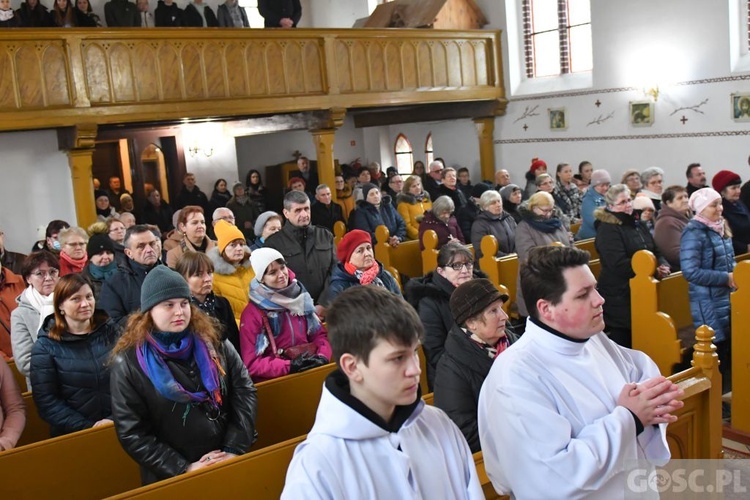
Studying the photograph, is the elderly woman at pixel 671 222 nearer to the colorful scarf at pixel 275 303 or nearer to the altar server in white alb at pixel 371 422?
the colorful scarf at pixel 275 303

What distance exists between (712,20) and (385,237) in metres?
5.67

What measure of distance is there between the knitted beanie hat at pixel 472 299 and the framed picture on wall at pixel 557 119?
10.3 m

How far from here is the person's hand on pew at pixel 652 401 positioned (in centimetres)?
231

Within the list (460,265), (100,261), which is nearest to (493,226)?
(460,265)

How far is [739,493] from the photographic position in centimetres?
424

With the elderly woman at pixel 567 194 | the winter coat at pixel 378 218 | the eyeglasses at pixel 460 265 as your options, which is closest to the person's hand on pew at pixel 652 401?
the eyeglasses at pixel 460 265

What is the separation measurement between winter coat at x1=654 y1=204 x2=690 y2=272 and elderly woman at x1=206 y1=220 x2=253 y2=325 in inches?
146

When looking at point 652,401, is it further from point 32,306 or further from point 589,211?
point 589,211

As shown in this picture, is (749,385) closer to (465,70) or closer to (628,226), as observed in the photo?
(628,226)

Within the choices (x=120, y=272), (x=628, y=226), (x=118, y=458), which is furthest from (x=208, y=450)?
(x=628, y=226)

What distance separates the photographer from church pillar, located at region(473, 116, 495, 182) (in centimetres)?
1444

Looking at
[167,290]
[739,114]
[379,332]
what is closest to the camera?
[379,332]

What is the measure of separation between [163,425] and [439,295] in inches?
68.9

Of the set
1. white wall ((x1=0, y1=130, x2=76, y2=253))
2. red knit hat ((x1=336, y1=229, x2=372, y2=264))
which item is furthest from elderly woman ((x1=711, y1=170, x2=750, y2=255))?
white wall ((x1=0, y1=130, x2=76, y2=253))
